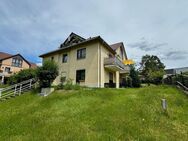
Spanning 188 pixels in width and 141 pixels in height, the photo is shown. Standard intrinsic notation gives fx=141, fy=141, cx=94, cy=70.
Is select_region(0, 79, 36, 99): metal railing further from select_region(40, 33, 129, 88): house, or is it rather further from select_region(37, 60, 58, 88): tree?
select_region(40, 33, 129, 88): house

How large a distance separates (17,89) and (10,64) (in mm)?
29178

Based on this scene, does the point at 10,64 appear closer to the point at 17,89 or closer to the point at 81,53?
the point at 17,89

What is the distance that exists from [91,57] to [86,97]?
7823 millimetres

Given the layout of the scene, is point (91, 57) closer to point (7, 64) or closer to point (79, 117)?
point (79, 117)

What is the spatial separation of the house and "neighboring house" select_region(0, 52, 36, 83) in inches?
937

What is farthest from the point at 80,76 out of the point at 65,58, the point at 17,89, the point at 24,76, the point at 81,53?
the point at 24,76

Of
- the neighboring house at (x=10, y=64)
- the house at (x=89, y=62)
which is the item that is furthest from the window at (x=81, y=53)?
the neighboring house at (x=10, y=64)

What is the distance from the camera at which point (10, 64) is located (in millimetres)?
41188

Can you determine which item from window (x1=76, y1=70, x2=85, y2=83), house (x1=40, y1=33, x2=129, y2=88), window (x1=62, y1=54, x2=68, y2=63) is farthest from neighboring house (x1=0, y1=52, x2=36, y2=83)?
window (x1=76, y1=70, x2=85, y2=83)

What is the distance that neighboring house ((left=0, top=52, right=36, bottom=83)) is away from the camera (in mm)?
38603

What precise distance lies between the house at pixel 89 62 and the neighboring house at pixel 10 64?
78.1ft

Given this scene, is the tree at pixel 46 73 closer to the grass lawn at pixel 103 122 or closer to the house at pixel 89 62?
the house at pixel 89 62

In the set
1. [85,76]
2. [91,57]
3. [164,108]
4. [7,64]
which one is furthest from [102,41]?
[7,64]

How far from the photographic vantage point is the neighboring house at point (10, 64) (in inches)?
1520
